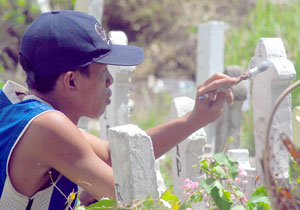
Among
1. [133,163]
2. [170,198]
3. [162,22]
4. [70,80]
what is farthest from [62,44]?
[162,22]

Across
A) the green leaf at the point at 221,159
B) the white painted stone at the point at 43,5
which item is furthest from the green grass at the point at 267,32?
the green leaf at the point at 221,159

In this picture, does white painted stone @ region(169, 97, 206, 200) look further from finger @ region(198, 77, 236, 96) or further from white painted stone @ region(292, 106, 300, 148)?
white painted stone @ region(292, 106, 300, 148)

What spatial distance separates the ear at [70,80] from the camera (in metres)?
1.83

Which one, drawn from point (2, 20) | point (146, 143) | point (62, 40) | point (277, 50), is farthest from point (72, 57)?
point (2, 20)

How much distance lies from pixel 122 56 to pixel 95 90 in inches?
6.2

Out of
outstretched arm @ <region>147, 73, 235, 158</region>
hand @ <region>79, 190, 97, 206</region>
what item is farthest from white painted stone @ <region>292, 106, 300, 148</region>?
hand @ <region>79, 190, 97, 206</region>

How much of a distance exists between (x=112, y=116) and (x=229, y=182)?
50.7 inches

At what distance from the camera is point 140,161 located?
1.51 meters

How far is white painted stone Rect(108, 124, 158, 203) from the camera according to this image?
1.49 meters

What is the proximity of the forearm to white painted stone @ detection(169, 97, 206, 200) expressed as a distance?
5 cm

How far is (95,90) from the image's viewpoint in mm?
1882

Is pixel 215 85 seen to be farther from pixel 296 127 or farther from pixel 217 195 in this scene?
pixel 217 195

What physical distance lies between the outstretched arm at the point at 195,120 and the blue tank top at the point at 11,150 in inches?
16.9

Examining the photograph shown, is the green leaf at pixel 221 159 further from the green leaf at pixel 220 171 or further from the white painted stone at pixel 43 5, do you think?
the white painted stone at pixel 43 5
